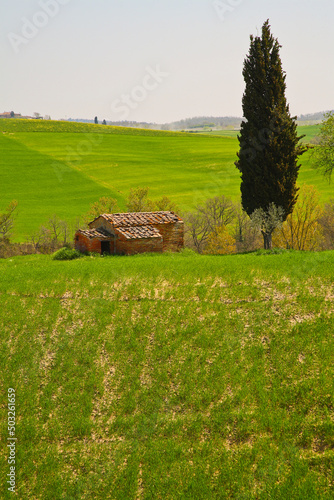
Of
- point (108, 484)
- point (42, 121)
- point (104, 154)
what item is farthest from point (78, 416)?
point (42, 121)

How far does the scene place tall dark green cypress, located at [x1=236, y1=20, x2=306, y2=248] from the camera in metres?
29.9

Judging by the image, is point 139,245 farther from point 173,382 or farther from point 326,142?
point 326,142

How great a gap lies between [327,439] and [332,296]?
7502 millimetres

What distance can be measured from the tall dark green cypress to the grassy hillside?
126 ft

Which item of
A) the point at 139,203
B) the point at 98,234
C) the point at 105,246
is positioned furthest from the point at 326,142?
the point at 139,203

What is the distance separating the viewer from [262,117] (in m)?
30.4

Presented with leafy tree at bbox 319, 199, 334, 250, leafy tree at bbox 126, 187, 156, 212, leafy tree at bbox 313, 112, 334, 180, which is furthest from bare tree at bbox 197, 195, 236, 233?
leafy tree at bbox 313, 112, 334, 180

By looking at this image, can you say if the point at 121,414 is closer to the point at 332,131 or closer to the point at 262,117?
the point at 262,117

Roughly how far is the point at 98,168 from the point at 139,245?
64797 mm

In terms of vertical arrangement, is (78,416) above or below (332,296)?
below

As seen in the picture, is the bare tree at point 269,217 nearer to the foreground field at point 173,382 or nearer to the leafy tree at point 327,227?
the foreground field at point 173,382

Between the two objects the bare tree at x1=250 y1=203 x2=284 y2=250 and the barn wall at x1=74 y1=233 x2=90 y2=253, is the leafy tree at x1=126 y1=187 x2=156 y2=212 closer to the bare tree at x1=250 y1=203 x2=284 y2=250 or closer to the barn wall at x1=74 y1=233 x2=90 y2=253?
the barn wall at x1=74 y1=233 x2=90 y2=253

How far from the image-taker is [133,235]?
2900 centimetres

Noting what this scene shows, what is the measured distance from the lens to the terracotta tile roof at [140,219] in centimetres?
3062
